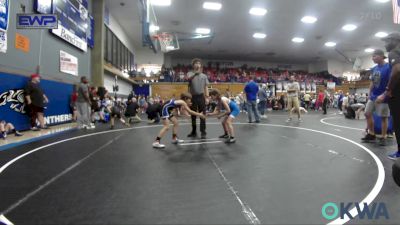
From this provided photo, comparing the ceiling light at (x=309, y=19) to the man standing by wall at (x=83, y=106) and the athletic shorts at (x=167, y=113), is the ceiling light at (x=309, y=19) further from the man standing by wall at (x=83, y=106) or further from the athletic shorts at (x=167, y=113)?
the athletic shorts at (x=167, y=113)

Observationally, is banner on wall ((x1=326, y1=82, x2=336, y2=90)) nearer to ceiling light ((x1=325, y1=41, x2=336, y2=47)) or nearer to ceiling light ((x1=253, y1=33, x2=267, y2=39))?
ceiling light ((x1=325, y1=41, x2=336, y2=47))

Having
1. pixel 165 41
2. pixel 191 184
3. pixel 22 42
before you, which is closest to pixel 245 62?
pixel 165 41

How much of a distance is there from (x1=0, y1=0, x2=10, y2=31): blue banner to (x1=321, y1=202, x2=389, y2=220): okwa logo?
24.7 feet

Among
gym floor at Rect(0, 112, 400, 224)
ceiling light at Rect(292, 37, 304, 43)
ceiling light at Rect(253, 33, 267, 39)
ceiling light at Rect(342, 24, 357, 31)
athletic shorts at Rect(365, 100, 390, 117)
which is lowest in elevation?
gym floor at Rect(0, 112, 400, 224)

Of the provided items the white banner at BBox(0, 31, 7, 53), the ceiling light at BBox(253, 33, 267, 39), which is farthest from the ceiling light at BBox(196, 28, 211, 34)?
the white banner at BBox(0, 31, 7, 53)

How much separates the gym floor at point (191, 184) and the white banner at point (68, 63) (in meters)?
6.02

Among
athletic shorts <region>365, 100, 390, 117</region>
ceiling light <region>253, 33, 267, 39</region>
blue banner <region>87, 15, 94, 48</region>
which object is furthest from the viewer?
ceiling light <region>253, 33, 267, 39</region>

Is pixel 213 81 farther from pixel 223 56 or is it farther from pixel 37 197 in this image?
pixel 37 197

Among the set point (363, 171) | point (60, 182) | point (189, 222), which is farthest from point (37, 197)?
point (363, 171)

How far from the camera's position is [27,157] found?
432cm

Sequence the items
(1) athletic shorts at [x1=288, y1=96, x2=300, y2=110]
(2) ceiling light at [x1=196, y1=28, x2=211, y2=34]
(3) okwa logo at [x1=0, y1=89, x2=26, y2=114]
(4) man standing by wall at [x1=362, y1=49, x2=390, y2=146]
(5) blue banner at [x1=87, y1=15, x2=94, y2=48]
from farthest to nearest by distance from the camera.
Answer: (2) ceiling light at [x1=196, y1=28, x2=211, y2=34] → (5) blue banner at [x1=87, y1=15, x2=94, y2=48] → (1) athletic shorts at [x1=288, y1=96, x2=300, y2=110] → (3) okwa logo at [x1=0, y1=89, x2=26, y2=114] → (4) man standing by wall at [x1=362, y1=49, x2=390, y2=146]

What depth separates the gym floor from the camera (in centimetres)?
217

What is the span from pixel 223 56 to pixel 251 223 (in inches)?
1191

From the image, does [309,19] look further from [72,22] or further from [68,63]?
[68,63]
